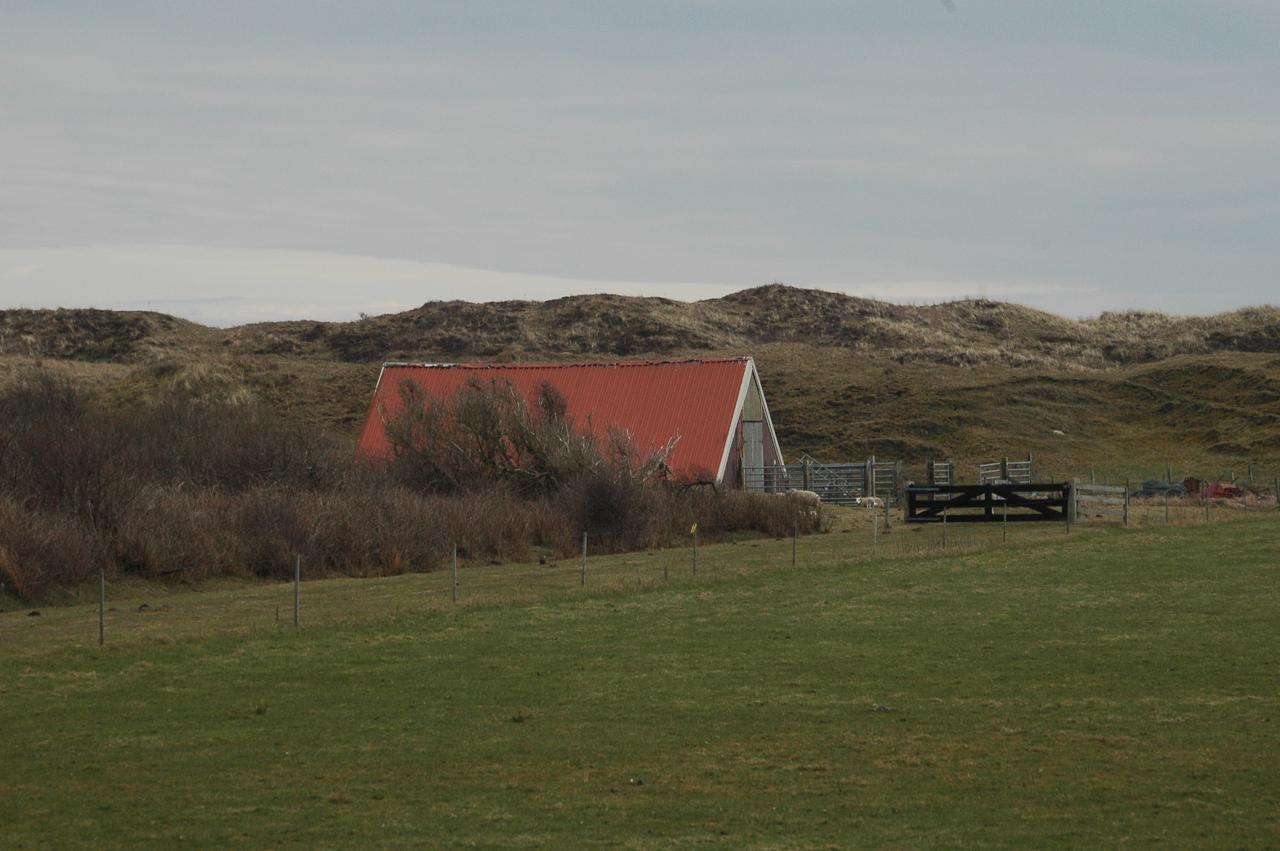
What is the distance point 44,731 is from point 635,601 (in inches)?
441

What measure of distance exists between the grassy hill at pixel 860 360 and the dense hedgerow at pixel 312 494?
28310 millimetres

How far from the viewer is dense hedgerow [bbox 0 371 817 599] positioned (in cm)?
2884

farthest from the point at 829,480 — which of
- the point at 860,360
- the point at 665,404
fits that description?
A: the point at 860,360

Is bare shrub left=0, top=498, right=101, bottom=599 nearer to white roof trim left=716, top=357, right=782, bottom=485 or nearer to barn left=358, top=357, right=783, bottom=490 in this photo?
barn left=358, top=357, right=783, bottom=490

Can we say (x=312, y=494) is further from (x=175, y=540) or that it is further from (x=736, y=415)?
(x=736, y=415)

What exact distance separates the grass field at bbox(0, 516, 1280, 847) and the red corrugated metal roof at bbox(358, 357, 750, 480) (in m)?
21.2

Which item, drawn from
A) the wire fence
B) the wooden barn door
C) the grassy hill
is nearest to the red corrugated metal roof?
the wooden barn door

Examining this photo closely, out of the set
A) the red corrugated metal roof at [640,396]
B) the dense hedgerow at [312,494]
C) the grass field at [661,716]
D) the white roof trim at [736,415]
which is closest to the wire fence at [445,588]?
the grass field at [661,716]

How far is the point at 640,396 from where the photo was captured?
51219 millimetres

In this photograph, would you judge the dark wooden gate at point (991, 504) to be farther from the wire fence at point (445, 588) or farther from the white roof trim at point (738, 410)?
the white roof trim at point (738, 410)

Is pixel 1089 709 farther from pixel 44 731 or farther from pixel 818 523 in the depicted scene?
pixel 818 523

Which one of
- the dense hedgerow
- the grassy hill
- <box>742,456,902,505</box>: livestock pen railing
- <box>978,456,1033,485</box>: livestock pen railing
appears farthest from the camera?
the grassy hill

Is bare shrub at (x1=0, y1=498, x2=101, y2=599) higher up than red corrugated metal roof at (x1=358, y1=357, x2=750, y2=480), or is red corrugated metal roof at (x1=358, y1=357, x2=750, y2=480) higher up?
red corrugated metal roof at (x1=358, y1=357, x2=750, y2=480)

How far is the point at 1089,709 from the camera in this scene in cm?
1508
